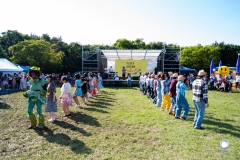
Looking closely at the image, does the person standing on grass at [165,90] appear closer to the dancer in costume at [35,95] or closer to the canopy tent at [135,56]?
the dancer in costume at [35,95]

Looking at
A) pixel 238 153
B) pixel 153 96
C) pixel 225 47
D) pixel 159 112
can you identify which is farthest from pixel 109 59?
pixel 225 47

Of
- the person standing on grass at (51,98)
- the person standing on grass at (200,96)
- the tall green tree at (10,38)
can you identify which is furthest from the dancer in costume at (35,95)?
the tall green tree at (10,38)

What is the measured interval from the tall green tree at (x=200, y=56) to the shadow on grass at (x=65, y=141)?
38.1 meters

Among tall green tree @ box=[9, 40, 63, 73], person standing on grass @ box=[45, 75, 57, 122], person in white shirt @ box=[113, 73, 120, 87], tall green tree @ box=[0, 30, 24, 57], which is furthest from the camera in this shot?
Result: tall green tree @ box=[0, 30, 24, 57]

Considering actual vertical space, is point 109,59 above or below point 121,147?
above

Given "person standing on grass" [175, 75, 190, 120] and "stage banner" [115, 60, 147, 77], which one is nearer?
"person standing on grass" [175, 75, 190, 120]

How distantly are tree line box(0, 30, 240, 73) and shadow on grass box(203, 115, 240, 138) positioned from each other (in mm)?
25234

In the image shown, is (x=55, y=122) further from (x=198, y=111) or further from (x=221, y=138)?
(x=221, y=138)

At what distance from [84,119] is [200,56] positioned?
3686 cm

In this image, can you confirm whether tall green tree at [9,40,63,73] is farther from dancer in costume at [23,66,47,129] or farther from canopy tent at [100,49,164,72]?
dancer in costume at [23,66,47,129]

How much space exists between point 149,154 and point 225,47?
143 ft

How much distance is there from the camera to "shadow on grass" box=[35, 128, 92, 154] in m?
4.34

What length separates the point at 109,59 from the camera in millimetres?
24969

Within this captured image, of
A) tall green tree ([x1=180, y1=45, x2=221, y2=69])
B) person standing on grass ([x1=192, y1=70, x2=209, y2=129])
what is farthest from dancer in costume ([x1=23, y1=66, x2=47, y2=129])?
tall green tree ([x1=180, y1=45, x2=221, y2=69])
